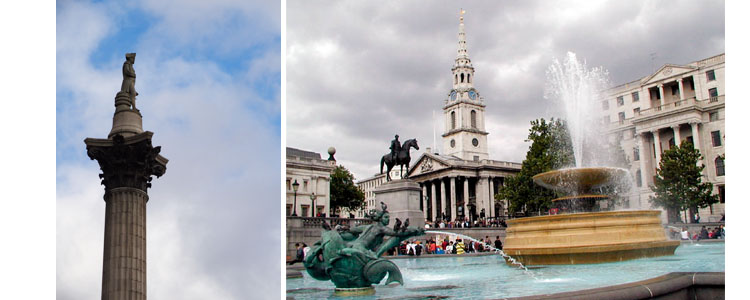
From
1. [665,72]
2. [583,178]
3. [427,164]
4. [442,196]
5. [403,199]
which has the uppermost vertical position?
[665,72]

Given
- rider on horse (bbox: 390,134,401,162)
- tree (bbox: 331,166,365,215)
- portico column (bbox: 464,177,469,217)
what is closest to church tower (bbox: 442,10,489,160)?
portico column (bbox: 464,177,469,217)

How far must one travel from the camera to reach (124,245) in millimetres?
9227

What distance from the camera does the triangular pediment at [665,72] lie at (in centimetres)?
4114

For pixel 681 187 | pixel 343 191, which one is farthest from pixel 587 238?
pixel 343 191

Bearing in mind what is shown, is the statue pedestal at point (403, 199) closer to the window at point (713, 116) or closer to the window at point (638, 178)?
the window at point (638, 178)

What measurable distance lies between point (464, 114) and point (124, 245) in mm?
77411

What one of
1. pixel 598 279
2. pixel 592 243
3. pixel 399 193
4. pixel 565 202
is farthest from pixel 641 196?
pixel 598 279

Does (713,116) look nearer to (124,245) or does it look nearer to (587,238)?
(587,238)

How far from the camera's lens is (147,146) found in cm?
973

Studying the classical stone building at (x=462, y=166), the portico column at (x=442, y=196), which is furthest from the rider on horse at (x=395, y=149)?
the portico column at (x=442, y=196)

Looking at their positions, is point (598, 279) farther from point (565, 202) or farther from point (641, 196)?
point (641, 196)

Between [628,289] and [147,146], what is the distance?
7.86 metres

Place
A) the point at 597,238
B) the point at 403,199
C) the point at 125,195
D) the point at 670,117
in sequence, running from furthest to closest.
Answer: the point at 670,117
the point at 403,199
the point at 597,238
the point at 125,195
